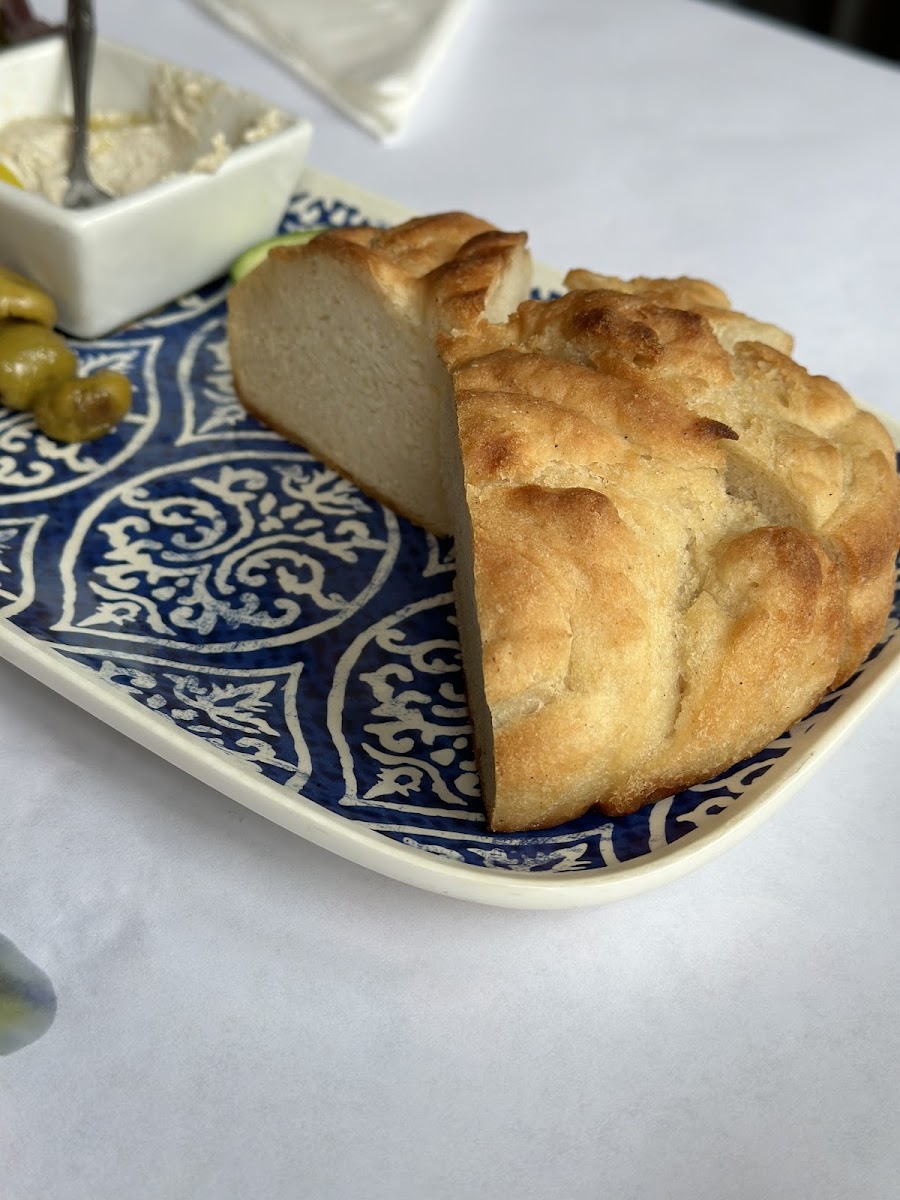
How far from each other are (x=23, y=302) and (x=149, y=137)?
1.16m

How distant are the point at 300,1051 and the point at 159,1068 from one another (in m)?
0.24

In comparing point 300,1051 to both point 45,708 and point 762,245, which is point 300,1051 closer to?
point 45,708

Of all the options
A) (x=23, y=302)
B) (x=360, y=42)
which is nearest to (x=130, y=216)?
(x=23, y=302)

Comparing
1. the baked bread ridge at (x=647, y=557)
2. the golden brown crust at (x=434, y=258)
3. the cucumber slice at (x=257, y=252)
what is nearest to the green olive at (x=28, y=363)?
the golden brown crust at (x=434, y=258)

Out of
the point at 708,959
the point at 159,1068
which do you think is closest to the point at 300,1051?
the point at 159,1068

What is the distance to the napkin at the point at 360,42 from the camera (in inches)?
227

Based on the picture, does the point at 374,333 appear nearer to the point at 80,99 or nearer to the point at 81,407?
the point at 81,407

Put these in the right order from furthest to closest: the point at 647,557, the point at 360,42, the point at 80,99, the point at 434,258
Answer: the point at 360,42 → the point at 80,99 → the point at 434,258 → the point at 647,557

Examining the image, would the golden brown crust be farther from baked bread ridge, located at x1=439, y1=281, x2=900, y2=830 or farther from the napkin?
the napkin

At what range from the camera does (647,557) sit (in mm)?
2596

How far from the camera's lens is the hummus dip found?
441cm

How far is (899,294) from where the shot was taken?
5035mm

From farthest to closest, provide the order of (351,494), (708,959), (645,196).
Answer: (645,196), (351,494), (708,959)

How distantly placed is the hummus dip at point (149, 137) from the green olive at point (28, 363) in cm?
93
